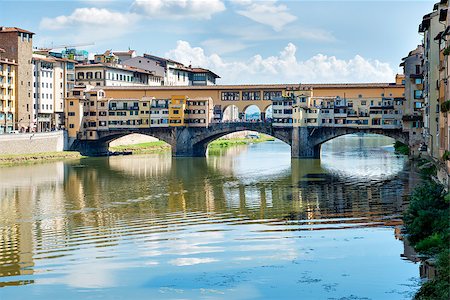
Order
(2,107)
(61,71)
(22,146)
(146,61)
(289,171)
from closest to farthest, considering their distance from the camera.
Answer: (289,171) < (22,146) < (2,107) < (61,71) < (146,61)

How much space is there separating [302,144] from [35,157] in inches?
902

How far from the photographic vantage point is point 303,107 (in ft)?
207

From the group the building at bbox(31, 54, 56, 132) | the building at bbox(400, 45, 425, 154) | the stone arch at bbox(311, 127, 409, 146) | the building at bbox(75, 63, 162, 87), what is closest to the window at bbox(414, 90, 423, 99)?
the building at bbox(400, 45, 425, 154)

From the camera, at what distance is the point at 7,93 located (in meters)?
66.0

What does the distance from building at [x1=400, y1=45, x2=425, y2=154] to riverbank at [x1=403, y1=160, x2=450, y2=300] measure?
24.7 m

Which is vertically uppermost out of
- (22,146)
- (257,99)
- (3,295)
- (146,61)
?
(146,61)

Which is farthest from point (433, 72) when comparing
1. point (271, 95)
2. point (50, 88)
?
point (50, 88)

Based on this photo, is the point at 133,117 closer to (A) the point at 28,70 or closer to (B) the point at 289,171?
(A) the point at 28,70

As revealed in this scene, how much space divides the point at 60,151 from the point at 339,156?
26162 millimetres

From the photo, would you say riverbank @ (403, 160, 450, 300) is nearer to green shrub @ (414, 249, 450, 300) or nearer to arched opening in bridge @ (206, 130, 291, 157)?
green shrub @ (414, 249, 450, 300)

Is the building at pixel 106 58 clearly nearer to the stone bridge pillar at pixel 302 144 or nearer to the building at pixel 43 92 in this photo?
the building at pixel 43 92

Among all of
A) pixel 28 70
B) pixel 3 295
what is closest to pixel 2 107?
pixel 28 70

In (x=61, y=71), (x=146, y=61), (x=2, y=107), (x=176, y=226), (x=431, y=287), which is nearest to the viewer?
(x=431, y=287)

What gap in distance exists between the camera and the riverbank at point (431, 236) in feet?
56.0
